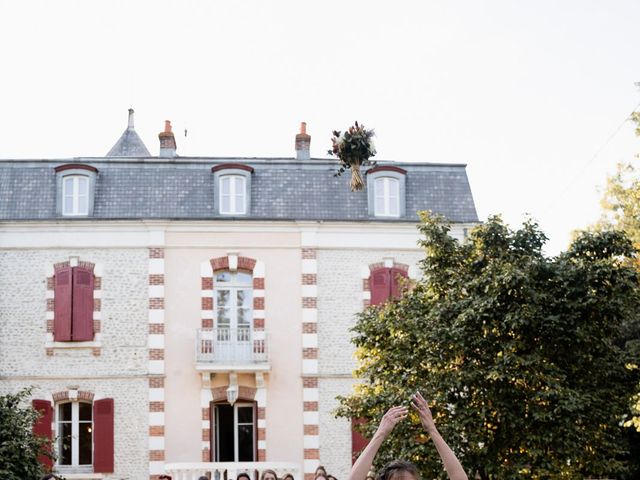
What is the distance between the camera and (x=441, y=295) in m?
21.8

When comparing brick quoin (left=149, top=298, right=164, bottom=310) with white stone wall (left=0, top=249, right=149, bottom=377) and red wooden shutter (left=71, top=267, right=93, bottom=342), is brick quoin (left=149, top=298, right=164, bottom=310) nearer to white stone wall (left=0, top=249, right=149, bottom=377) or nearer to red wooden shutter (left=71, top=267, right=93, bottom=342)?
white stone wall (left=0, top=249, right=149, bottom=377)

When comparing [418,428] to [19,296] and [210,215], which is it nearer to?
[210,215]

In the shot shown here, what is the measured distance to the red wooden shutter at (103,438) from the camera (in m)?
27.6

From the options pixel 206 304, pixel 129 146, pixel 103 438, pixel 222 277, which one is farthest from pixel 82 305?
pixel 129 146

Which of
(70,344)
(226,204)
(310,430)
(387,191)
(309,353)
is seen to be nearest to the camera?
(70,344)

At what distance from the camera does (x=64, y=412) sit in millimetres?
28172

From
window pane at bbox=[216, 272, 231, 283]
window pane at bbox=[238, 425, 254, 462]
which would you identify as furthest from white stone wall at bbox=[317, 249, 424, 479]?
window pane at bbox=[216, 272, 231, 283]

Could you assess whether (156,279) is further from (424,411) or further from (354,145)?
(424,411)

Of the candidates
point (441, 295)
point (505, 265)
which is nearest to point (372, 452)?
point (505, 265)

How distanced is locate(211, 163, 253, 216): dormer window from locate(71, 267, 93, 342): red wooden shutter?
3.66 meters

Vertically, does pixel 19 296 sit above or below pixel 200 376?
above

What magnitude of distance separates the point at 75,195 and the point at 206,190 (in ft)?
10.6

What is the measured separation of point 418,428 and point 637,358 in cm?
412

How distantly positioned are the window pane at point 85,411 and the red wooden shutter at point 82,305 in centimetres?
161
